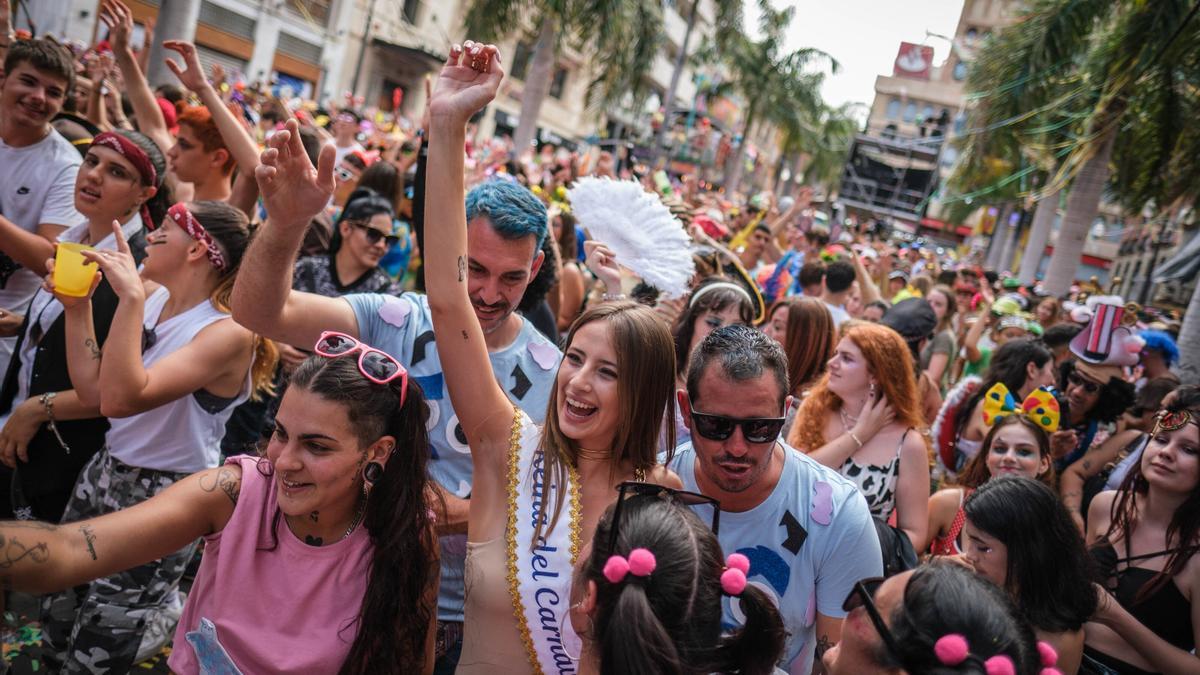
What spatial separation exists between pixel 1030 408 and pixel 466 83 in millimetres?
3357

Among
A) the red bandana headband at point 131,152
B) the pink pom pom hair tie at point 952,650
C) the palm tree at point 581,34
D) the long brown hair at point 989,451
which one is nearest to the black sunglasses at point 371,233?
the red bandana headband at point 131,152

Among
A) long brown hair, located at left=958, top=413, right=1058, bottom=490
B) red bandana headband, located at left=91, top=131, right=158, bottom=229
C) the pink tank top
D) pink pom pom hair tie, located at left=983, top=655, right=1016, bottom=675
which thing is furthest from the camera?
long brown hair, located at left=958, top=413, right=1058, bottom=490

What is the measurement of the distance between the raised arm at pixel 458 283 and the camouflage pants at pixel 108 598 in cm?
102

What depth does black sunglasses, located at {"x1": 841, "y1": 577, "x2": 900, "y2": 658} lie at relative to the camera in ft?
4.91

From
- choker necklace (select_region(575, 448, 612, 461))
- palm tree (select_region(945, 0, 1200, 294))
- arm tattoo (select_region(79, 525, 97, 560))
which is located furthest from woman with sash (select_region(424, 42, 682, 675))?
palm tree (select_region(945, 0, 1200, 294))

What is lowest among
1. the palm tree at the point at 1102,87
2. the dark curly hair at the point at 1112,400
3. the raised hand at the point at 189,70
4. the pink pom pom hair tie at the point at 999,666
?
the pink pom pom hair tie at the point at 999,666

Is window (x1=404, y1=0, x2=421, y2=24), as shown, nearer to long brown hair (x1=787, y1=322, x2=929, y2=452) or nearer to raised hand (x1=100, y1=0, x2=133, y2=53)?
raised hand (x1=100, y1=0, x2=133, y2=53)

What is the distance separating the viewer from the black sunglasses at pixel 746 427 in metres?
2.16

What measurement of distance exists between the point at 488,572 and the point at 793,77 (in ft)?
87.0

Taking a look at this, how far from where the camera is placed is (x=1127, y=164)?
11.0 metres

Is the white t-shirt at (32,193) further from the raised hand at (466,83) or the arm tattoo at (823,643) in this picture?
the arm tattoo at (823,643)

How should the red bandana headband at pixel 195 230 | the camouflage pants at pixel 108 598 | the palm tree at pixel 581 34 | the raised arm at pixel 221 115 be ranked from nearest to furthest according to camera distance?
the camouflage pants at pixel 108 598, the red bandana headband at pixel 195 230, the raised arm at pixel 221 115, the palm tree at pixel 581 34

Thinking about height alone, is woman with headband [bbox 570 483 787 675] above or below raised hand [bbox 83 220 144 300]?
below

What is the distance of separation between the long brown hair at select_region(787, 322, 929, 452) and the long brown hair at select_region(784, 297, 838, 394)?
1.48 ft
